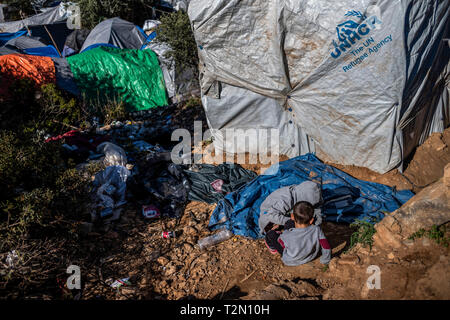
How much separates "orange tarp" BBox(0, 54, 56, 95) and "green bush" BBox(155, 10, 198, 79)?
278cm

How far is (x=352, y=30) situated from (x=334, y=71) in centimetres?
50

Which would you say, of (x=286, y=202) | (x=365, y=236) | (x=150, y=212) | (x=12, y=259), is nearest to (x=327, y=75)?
(x=286, y=202)

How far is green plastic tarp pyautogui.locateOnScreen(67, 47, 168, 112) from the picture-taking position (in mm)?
7609

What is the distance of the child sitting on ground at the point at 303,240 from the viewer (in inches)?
112

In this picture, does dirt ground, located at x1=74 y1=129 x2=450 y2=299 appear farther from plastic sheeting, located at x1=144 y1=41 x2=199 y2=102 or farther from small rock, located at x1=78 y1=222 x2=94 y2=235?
plastic sheeting, located at x1=144 y1=41 x2=199 y2=102

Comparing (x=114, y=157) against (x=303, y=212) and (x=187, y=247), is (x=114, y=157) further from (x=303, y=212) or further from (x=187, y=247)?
(x=303, y=212)

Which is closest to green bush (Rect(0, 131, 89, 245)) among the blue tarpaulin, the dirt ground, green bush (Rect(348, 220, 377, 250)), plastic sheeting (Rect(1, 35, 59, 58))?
the dirt ground

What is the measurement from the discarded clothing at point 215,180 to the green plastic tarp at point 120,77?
3.66 metres

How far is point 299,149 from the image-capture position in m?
4.78

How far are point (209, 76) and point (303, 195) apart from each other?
247cm

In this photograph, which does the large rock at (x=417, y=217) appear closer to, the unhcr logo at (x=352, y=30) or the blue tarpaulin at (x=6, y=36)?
the unhcr logo at (x=352, y=30)

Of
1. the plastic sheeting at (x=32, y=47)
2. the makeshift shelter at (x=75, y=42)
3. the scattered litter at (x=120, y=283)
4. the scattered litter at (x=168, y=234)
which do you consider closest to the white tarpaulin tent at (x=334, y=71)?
the scattered litter at (x=168, y=234)
